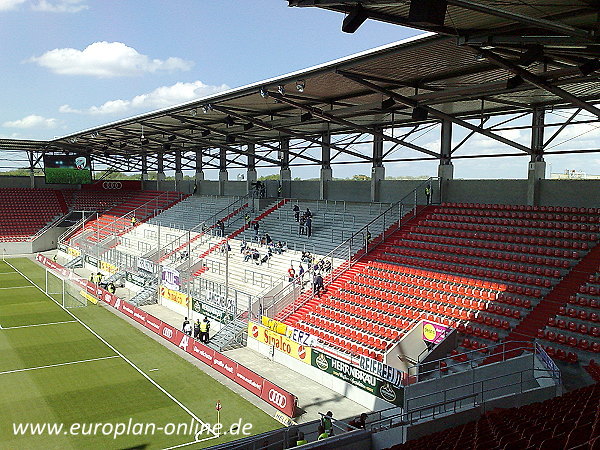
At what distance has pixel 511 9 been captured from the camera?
42.8ft

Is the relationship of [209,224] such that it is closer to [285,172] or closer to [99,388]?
[285,172]

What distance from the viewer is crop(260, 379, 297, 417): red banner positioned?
16.6 metres

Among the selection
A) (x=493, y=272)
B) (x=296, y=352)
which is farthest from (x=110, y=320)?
(x=493, y=272)

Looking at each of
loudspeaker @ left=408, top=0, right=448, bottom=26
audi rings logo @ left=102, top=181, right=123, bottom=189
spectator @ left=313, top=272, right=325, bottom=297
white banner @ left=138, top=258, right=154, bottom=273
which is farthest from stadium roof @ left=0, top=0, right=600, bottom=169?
audi rings logo @ left=102, top=181, right=123, bottom=189

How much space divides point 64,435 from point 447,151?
23.2m

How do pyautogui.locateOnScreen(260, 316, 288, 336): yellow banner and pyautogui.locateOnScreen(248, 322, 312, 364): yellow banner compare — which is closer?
pyautogui.locateOnScreen(248, 322, 312, 364): yellow banner

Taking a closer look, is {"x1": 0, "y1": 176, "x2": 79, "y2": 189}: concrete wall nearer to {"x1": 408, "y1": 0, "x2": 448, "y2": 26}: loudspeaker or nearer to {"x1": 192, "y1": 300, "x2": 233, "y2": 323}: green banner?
{"x1": 192, "y1": 300, "x2": 233, "y2": 323}: green banner

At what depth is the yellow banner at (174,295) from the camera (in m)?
29.4

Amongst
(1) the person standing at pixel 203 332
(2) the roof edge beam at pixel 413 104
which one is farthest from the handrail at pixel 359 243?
(2) the roof edge beam at pixel 413 104

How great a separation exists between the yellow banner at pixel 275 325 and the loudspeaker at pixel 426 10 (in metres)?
13.8

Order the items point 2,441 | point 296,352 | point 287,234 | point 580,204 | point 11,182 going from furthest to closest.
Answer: point 11,182 → point 287,234 → point 580,204 → point 296,352 → point 2,441

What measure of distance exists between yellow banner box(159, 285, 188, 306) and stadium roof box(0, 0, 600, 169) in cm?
994

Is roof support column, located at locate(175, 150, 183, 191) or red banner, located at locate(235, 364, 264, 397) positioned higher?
roof support column, located at locate(175, 150, 183, 191)

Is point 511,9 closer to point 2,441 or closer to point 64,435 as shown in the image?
point 64,435
